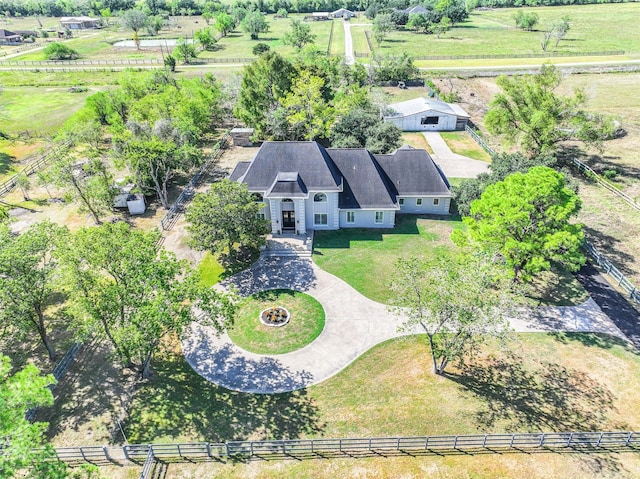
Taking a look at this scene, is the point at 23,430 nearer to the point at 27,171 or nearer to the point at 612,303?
the point at 612,303

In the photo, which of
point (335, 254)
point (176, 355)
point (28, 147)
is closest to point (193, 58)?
point (28, 147)

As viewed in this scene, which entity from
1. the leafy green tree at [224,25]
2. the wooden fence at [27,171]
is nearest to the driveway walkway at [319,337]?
the wooden fence at [27,171]

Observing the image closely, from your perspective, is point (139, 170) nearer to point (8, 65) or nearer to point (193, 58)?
point (193, 58)

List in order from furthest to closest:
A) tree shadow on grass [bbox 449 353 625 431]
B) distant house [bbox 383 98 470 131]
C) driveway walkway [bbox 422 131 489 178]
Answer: distant house [bbox 383 98 470 131]
driveway walkway [bbox 422 131 489 178]
tree shadow on grass [bbox 449 353 625 431]

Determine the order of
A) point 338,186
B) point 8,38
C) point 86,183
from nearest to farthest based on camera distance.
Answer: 1. point 338,186
2. point 86,183
3. point 8,38

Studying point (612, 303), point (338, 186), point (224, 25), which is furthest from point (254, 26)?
point (612, 303)

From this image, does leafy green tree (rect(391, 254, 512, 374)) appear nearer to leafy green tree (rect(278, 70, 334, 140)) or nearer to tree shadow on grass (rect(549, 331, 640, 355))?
tree shadow on grass (rect(549, 331, 640, 355))

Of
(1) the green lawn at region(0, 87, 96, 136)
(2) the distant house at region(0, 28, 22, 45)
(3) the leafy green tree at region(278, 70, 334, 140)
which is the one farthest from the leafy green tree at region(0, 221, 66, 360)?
(2) the distant house at region(0, 28, 22, 45)

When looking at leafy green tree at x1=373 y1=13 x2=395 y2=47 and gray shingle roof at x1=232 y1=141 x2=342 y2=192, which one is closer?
gray shingle roof at x1=232 y1=141 x2=342 y2=192
